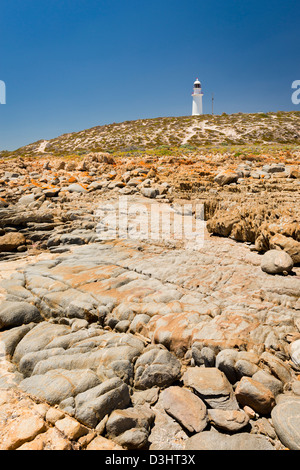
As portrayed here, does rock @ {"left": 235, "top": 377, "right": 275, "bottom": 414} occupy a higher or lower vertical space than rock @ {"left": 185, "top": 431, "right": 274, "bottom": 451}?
higher

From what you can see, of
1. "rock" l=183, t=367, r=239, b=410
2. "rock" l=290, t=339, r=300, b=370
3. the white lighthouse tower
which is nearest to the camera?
"rock" l=183, t=367, r=239, b=410

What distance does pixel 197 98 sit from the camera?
3091 inches

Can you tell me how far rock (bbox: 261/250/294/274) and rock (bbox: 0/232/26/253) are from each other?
8156 millimetres

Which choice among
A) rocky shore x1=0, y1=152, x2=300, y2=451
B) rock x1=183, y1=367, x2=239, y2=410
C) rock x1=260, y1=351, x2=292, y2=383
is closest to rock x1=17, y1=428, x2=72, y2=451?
rocky shore x1=0, y1=152, x2=300, y2=451

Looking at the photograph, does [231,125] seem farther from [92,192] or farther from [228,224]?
[228,224]

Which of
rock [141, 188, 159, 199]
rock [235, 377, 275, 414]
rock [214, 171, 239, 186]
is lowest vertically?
rock [235, 377, 275, 414]

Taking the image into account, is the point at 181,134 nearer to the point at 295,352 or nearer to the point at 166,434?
the point at 295,352

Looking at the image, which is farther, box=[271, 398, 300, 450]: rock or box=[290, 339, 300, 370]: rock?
box=[290, 339, 300, 370]: rock

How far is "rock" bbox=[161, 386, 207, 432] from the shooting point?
288 centimetres

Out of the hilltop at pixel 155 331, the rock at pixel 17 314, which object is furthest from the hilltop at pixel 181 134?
→ the rock at pixel 17 314

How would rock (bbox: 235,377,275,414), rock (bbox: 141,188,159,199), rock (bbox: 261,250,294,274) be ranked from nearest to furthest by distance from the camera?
1. rock (bbox: 235,377,275,414)
2. rock (bbox: 261,250,294,274)
3. rock (bbox: 141,188,159,199)

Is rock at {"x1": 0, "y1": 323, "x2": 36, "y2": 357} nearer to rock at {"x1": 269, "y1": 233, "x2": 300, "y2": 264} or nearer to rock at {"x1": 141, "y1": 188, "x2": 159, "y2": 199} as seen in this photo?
rock at {"x1": 269, "y1": 233, "x2": 300, "y2": 264}

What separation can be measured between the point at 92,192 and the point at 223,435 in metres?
14.1

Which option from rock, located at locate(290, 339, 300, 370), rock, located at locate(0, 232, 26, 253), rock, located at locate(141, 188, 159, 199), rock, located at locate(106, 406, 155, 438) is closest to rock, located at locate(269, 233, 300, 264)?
rock, located at locate(290, 339, 300, 370)
